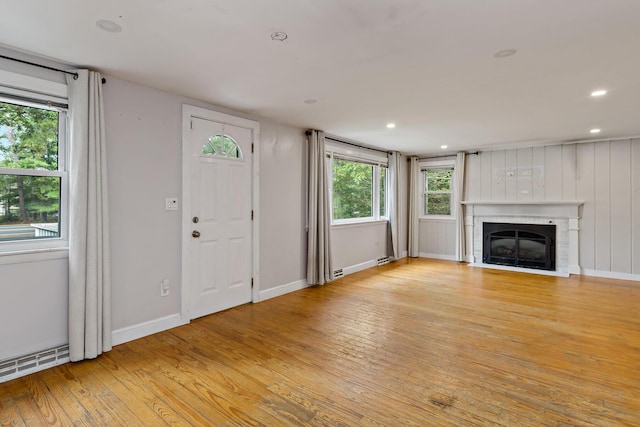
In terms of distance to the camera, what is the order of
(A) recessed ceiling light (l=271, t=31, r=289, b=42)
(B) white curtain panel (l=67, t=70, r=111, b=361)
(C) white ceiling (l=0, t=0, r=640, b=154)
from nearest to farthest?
(C) white ceiling (l=0, t=0, r=640, b=154) < (A) recessed ceiling light (l=271, t=31, r=289, b=42) < (B) white curtain panel (l=67, t=70, r=111, b=361)

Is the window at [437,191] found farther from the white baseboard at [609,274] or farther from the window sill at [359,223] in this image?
the white baseboard at [609,274]

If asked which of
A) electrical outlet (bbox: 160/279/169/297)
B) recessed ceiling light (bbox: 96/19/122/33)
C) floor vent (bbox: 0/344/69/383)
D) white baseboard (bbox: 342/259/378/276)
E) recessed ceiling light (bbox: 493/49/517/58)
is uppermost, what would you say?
recessed ceiling light (bbox: 493/49/517/58)

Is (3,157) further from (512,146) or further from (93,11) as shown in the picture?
(512,146)

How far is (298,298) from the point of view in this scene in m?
4.50

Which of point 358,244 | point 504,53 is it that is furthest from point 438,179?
point 504,53

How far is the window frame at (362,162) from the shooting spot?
567 cm

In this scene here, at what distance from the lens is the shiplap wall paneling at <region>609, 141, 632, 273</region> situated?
552cm

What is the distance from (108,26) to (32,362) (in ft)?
8.21

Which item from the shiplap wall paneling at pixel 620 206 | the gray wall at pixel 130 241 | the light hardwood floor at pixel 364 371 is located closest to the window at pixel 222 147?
the gray wall at pixel 130 241

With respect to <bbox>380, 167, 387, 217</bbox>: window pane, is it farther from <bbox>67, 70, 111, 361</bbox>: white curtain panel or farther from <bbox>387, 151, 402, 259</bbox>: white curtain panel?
<bbox>67, 70, 111, 361</bbox>: white curtain panel

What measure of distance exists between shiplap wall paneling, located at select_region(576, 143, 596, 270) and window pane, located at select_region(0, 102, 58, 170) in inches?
295

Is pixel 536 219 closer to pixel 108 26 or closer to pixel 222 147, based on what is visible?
pixel 222 147

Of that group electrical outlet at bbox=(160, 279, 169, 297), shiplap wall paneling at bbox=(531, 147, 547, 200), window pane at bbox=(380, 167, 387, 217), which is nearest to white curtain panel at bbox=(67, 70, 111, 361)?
electrical outlet at bbox=(160, 279, 169, 297)

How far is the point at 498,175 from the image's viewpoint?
6738 mm
